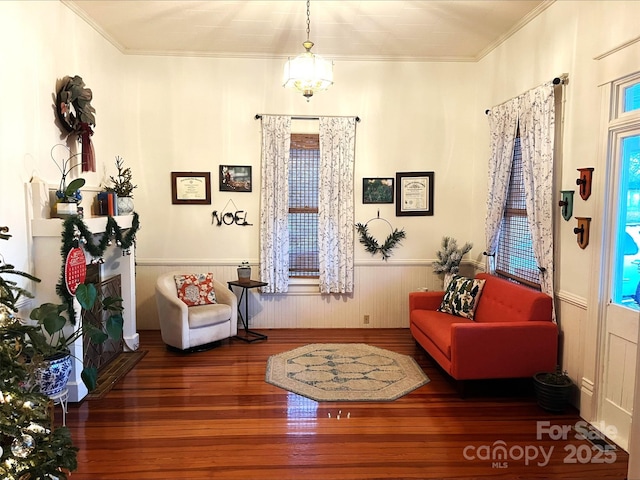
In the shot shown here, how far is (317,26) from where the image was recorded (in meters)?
4.52

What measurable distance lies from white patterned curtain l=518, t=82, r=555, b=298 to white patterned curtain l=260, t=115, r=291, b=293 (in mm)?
2731

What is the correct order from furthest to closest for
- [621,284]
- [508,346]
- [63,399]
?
[508,346] < [63,399] < [621,284]

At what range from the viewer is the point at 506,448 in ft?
9.56

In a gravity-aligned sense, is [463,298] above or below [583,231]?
below

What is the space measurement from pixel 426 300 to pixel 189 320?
2.60 meters

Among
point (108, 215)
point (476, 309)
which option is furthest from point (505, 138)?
point (108, 215)

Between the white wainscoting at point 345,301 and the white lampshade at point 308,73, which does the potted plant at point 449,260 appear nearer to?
the white wainscoting at point 345,301

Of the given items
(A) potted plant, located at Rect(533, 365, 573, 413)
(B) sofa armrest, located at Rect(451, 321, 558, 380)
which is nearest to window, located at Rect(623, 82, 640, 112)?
(B) sofa armrest, located at Rect(451, 321, 558, 380)

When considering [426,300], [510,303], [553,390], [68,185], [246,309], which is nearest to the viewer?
[553,390]

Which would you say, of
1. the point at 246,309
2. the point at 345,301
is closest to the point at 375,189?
the point at 345,301

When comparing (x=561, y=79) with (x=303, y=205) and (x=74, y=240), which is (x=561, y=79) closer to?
(x=303, y=205)

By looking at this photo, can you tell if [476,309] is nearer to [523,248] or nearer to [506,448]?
[523,248]

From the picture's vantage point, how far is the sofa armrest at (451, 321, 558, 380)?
3.54 m

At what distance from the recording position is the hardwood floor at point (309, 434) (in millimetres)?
2691
